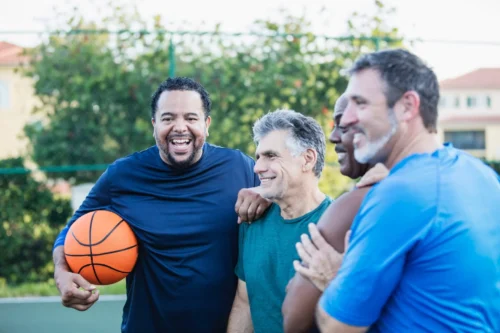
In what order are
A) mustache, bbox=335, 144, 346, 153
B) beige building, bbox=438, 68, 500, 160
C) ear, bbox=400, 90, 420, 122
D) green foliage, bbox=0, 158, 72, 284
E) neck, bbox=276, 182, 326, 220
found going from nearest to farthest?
1. ear, bbox=400, 90, 420, 122
2. mustache, bbox=335, 144, 346, 153
3. neck, bbox=276, 182, 326, 220
4. green foliage, bbox=0, 158, 72, 284
5. beige building, bbox=438, 68, 500, 160

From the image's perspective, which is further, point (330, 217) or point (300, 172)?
point (300, 172)

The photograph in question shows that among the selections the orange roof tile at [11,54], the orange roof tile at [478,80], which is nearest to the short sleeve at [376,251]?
the orange roof tile at [11,54]

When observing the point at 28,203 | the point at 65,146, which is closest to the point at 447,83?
the point at 65,146

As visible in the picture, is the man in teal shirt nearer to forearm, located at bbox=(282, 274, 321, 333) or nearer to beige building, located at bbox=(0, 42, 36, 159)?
forearm, located at bbox=(282, 274, 321, 333)

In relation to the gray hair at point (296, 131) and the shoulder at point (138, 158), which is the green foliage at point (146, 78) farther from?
the gray hair at point (296, 131)

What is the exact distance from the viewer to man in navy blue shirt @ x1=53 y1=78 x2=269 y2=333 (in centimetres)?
360

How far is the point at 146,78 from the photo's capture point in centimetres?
903

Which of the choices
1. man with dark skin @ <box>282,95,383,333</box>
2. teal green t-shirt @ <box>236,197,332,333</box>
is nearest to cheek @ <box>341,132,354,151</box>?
man with dark skin @ <box>282,95,383,333</box>

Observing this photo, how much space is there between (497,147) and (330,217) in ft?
28.0

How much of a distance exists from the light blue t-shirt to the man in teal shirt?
1081 mm

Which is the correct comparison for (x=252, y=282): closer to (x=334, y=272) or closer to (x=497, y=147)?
(x=334, y=272)

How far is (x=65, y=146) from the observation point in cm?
902

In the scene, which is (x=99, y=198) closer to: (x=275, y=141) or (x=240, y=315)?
(x=240, y=315)

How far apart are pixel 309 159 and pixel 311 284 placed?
117 centimetres
